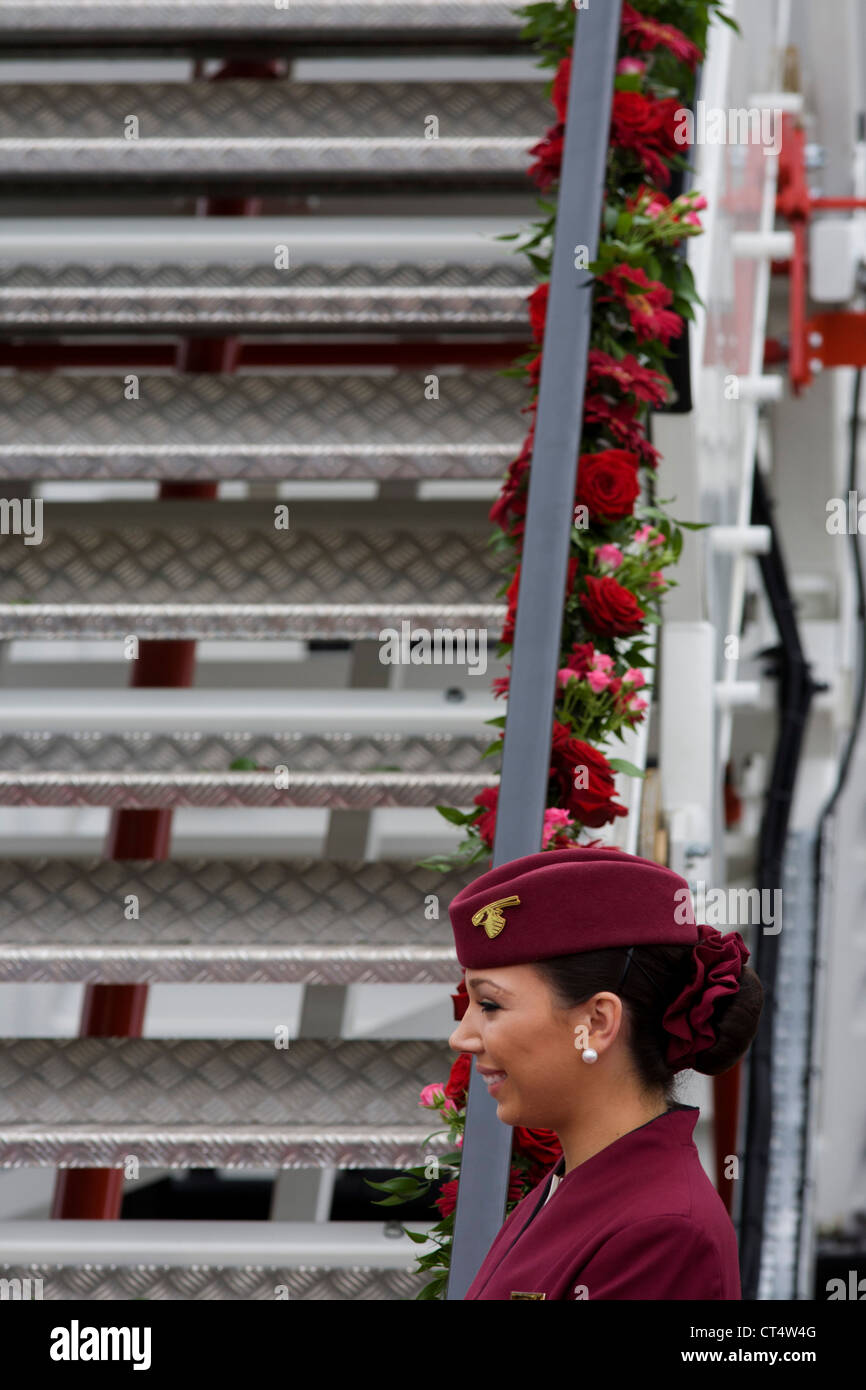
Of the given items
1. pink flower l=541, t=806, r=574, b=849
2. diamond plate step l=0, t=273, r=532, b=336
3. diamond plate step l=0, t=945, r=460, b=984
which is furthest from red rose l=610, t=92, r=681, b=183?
diamond plate step l=0, t=945, r=460, b=984

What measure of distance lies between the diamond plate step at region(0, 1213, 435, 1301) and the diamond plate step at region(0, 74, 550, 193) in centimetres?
208

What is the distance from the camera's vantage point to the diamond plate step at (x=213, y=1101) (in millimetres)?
2670

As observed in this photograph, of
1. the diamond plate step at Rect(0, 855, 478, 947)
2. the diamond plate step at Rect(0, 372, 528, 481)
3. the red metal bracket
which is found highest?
the red metal bracket

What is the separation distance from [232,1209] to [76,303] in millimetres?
6538

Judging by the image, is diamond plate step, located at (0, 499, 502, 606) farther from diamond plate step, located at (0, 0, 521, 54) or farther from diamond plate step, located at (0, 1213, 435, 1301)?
diamond plate step, located at (0, 1213, 435, 1301)

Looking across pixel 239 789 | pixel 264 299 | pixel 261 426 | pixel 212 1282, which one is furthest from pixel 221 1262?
pixel 264 299

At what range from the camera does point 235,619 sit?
3.16 m

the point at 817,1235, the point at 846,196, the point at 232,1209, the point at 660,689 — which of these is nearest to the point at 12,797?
the point at 660,689

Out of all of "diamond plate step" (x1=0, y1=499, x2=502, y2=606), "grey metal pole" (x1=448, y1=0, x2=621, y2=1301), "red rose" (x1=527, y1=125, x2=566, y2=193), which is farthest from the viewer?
"diamond plate step" (x1=0, y1=499, x2=502, y2=606)

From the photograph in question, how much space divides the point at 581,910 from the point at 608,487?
1.29m

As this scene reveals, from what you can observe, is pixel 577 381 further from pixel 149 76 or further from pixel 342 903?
pixel 149 76

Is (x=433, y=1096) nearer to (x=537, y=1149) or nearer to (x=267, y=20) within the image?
(x=537, y=1149)

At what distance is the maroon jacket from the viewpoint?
1.28 m

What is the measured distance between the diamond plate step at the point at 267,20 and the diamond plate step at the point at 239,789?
1675 mm
